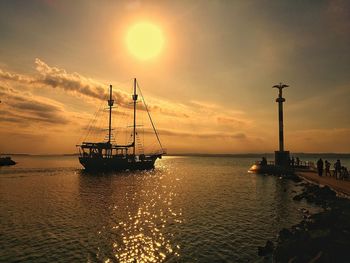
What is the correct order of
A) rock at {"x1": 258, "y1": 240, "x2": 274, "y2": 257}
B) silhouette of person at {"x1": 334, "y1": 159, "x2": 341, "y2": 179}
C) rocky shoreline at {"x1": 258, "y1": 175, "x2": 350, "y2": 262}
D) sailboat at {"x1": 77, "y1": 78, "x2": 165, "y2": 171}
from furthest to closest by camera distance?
1. sailboat at {"x1": 77, "y1": 78, "x2": 165, "y2": 171}
2. silhouette of person at {"x1": 334, "y1": 159, "x2": 341, "y2": 179}
3. rock at {"x1": 258, "y1": 240, "x2": 274, "y2": 257}
4. rocky shoreline at {"x1": 258, "y1": 175, "x2": 350, "y2": 262}

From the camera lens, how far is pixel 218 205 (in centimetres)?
2916

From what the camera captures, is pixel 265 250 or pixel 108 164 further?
pixel 108 164

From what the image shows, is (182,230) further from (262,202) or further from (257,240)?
(262,202)

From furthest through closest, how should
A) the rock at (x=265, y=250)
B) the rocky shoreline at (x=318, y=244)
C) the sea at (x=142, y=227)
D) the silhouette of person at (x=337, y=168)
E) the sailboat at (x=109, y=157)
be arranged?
the sailboat at (x=109, y=157)
the silhouette of person at (x=337, y=168)
the sea at (x=142, y=227)
the rock at (x=265, y=250)
the rocky shoreline at (x=318, y=244)

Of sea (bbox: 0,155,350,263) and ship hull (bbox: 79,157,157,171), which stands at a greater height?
ship hull (bbox: 79,157,157,171)

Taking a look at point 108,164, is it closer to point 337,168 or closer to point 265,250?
point 337,168

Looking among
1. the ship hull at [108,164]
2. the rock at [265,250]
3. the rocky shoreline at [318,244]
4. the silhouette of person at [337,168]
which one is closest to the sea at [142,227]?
the rock at [265,250]

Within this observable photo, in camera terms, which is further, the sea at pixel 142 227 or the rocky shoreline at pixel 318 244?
the sea at pixel 142 227

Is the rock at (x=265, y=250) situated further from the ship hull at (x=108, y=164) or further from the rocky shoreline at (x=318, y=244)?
the ship hull at (x=108, y=164)

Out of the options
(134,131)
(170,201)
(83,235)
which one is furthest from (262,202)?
(134,131)

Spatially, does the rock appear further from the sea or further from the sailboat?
the sailboat

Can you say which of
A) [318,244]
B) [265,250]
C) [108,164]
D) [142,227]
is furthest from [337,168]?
[108,164]

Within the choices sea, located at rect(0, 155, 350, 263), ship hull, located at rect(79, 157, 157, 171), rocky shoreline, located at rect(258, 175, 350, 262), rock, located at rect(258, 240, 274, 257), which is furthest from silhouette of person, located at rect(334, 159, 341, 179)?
ship hull, located at rect(79, 157, 157, 171)

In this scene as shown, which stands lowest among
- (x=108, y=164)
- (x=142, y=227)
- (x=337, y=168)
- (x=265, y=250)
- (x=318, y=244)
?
(x=142, y=227)
